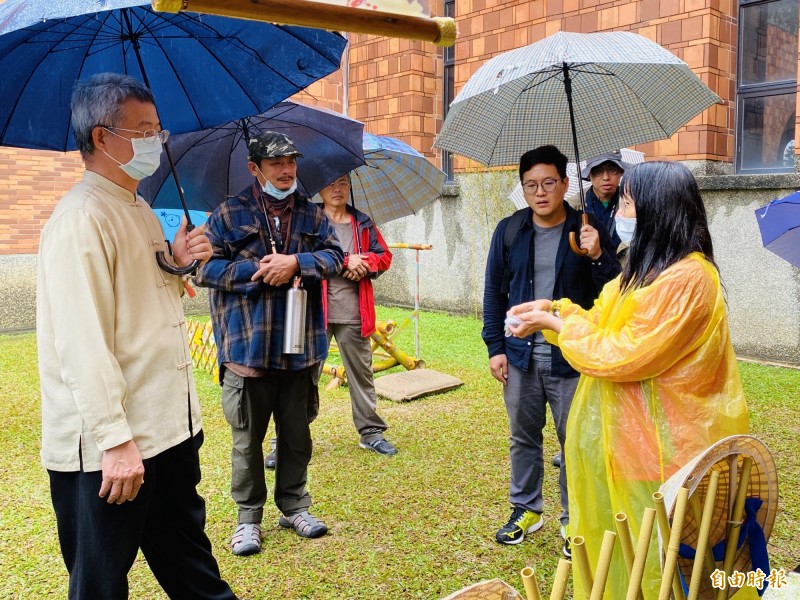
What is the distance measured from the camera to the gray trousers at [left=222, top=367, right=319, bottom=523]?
11.2 feet

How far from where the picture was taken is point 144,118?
2.24m

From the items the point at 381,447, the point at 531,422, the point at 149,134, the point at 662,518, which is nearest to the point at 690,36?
the point at 381,447

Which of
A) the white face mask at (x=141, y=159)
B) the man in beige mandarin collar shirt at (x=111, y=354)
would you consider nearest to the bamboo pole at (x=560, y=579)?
the man in beige mandarin collar shirt at (x=111, y=354)

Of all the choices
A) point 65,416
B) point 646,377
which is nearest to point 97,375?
point 65,416

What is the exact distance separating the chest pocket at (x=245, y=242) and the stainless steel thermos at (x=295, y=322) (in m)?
0.26

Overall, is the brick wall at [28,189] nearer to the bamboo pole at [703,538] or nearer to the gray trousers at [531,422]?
the gray trousers at [531,422]

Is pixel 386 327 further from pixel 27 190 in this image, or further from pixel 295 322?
pixel 27 190

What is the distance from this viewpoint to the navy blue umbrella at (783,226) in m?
3.58

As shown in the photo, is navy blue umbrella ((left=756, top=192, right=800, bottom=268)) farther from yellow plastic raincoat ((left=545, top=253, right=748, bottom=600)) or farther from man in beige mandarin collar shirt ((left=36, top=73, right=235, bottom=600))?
man in beige mandarin collar shirt ((left=36, top=73, right=235, bottom=600))

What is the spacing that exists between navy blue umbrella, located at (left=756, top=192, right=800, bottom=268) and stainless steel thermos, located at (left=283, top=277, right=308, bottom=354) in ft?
7.76

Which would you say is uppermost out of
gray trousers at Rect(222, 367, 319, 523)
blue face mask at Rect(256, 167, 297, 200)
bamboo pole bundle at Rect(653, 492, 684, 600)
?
blue face mask at Rect(256, 167, 297, 200)

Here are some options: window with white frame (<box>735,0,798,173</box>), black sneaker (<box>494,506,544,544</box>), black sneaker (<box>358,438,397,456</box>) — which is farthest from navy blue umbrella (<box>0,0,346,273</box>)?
window with white frame (<box>735,0,798,173</box>)

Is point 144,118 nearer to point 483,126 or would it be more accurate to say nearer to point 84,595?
point 84,595

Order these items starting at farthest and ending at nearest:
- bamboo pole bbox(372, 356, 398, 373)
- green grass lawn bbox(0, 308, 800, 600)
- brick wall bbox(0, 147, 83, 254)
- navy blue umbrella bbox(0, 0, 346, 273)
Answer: brick wall bbox(0, 147, 83, 254), bamboo pole bbox(372, 356, 398, 373), green grass lawn bbox(0, 308, 800, 600), navy blue umbrella bbox(0, 0, 346, 273)
